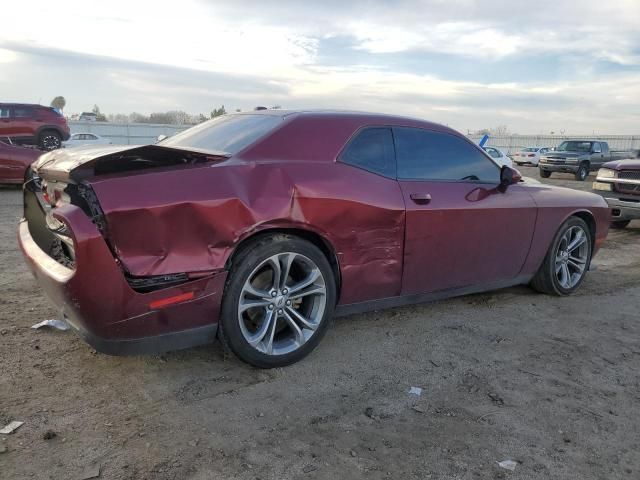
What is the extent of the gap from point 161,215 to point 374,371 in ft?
5.36

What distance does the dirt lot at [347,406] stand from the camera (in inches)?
96.0

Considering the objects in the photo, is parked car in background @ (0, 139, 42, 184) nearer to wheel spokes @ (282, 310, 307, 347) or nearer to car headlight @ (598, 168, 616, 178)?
wheel spokes @ (282, 310, 307, 347)

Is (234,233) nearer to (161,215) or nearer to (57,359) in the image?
(161,215)

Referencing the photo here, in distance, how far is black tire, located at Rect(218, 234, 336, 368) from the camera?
306 cm

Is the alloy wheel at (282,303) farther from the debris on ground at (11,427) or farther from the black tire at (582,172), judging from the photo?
the black tire at (582,172)

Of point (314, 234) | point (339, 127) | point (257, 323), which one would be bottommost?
point (257, 323)

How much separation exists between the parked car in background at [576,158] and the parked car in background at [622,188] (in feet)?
45.4

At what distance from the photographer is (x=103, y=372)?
322 cm

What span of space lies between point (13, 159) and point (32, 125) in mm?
8859

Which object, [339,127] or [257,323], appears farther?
[339,127]

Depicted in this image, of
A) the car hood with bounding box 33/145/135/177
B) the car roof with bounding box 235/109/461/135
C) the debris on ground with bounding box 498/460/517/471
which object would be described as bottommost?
the debris on ground with bounding box 498/460/517/471

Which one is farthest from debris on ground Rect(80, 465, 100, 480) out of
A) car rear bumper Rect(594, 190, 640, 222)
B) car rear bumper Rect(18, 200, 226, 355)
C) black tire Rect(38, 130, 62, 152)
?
black tire Rect(38, 130, 62, 152)

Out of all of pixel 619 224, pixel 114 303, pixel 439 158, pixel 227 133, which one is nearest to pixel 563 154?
pixel 619 224

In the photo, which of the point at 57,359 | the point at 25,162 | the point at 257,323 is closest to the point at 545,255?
the point at 257,323
